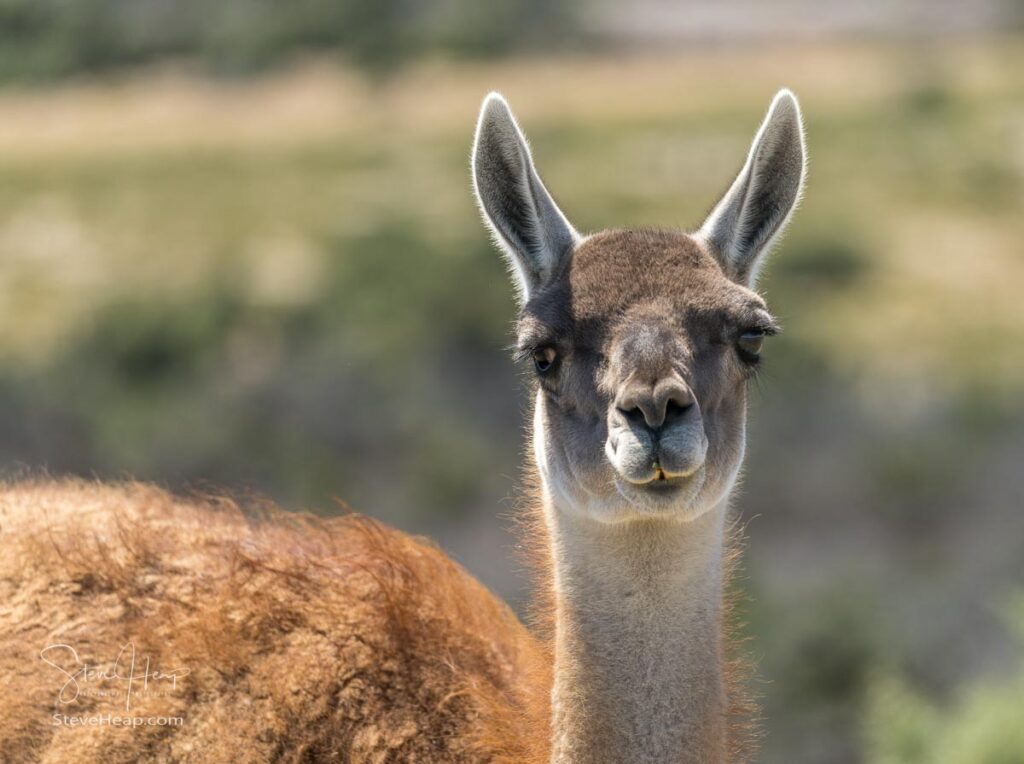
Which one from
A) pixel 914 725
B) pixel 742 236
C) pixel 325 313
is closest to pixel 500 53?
pixel 325 313

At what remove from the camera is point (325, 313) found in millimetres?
28375

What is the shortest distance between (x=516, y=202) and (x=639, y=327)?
926 mm

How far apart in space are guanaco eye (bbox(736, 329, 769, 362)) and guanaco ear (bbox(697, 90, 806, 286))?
40 cm

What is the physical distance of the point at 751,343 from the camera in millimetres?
5277

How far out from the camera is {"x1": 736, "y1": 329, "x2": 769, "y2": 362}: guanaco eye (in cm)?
524

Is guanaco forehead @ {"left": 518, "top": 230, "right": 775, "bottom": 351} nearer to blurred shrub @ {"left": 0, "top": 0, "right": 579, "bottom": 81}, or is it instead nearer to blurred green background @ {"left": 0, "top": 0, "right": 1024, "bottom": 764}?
blurred green background @ {"left": 0, "top": 0, "right": 1024, "bottom": 764}

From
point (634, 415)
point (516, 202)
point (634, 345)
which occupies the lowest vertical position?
point (634, 415)

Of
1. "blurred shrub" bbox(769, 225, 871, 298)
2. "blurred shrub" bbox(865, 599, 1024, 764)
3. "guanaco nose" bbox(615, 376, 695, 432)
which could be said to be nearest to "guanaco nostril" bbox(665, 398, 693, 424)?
"guanaco nose" bbox(615, 376, 695, 432)

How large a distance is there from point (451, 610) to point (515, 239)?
53.8 inches

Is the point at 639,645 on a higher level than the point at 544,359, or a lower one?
lower

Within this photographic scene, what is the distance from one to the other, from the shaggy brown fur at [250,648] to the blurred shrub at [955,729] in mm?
6190

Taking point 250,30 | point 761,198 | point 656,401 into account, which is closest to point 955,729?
point 761,198

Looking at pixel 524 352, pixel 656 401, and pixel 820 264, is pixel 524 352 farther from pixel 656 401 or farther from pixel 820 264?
pixel 820 264

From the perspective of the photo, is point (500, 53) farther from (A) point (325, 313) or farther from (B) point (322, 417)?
(B) point (322, 417)
